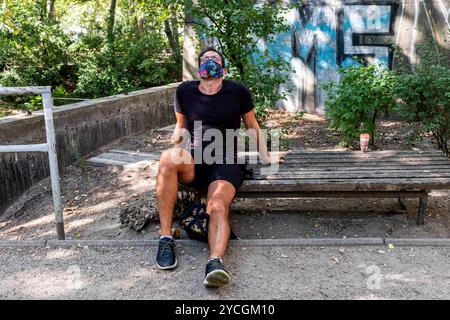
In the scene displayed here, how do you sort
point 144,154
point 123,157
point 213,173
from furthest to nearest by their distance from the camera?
point 144,154, point 123,157, point 213,173

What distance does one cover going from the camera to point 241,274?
10.6 ft

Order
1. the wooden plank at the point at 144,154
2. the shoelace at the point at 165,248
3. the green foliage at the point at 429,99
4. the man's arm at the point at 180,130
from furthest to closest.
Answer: the wooden plank at the point at 144,154 < the green foliage at the point at 429,99 < the man's arm at the point at 180,130 < the shoelace at the point at 165,248

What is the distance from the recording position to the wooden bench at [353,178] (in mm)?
3797

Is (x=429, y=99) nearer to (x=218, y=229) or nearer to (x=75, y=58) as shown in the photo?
(x=218, y=229)

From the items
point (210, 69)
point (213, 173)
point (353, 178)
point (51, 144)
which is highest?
point (210, 69)

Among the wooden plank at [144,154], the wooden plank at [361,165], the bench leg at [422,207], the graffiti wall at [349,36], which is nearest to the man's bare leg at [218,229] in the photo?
the wooden plank at [361,165]

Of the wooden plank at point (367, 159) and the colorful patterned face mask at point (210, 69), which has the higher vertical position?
the colorful patterned face mask at point (210, 69)

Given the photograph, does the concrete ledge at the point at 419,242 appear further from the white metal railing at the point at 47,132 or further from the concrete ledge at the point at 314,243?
the white metal railing at the point at 47,132

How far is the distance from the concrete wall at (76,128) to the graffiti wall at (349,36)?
8.34ft

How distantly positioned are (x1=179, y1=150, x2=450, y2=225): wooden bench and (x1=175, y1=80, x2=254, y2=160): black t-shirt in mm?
468

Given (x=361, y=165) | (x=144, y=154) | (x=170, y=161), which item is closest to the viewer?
(x=170, y=161)

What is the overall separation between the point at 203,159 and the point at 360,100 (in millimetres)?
2730

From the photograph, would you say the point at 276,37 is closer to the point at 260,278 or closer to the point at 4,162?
the point at 4,162

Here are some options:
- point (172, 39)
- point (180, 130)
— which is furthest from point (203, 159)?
point (172, 39)
